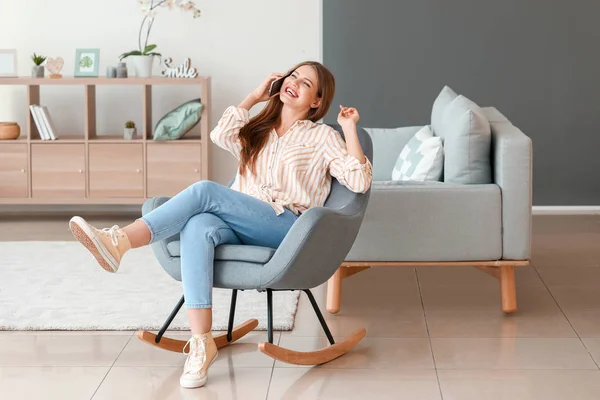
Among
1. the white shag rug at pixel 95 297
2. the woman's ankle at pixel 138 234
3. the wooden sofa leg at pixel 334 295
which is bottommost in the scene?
the white shag rug at pixel 95 297

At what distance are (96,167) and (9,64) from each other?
0.87m

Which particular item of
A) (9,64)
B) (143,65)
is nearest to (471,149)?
(143,65)

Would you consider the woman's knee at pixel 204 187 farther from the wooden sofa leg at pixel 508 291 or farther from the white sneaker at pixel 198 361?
the wooden sofa leg at pixel 508 291

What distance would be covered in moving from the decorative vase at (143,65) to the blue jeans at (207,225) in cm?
290

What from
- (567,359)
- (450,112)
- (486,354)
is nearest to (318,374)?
(486,354)

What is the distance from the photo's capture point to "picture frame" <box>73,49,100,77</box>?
5.95 meters

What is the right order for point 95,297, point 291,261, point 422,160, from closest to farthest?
point 291,261, point 95,297, point 422,160

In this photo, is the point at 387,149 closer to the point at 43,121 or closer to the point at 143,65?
the point at 143,65

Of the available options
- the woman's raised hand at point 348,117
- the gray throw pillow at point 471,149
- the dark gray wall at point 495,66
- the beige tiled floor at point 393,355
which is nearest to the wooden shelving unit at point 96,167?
the dark gray wall at point 495,66

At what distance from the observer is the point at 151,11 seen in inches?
238

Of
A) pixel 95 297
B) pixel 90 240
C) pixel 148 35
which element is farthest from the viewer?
pixel 148 35

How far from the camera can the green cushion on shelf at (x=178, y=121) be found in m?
5.82

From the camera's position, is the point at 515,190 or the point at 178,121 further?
the point at 178,121

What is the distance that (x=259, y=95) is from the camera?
3467 mm
